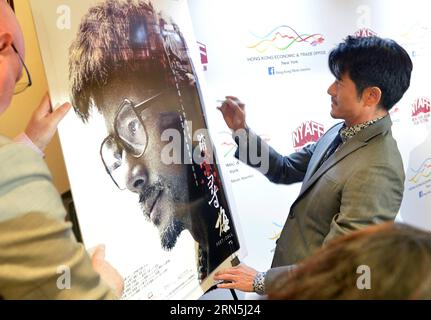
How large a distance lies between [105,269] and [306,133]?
1609mm

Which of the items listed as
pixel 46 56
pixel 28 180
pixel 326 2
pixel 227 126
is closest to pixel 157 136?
pixel 46 56

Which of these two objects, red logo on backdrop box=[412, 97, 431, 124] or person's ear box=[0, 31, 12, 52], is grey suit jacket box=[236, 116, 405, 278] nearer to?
person's ear box=[0, 31, 12, 52]

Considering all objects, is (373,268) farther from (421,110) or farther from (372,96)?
(421,110)

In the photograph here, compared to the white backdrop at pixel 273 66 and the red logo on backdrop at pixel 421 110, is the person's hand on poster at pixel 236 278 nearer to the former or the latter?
the white backdrop at pixel 273 66

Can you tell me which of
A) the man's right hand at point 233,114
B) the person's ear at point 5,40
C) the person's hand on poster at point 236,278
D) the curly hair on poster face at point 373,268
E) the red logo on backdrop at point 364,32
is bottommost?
the person's hand on poster at point 236,278

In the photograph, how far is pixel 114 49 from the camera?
1.04 m

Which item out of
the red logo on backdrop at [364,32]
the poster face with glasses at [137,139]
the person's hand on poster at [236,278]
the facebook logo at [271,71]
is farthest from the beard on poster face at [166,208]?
the red logo on backdrop at [364,32]

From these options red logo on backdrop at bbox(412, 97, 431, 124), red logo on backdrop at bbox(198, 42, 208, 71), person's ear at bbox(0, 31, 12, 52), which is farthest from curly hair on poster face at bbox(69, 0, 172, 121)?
red logo on backdrop at bbox(412, 97, 431, 124)

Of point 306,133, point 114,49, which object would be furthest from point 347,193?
point 306,133

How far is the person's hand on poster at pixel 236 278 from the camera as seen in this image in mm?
1377

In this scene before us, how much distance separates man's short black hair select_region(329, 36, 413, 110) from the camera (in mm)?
1422

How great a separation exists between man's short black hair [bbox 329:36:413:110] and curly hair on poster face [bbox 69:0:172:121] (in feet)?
2.34

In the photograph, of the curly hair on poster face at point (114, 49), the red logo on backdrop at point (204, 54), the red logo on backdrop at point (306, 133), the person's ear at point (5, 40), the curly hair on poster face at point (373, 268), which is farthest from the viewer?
the red logo on backdrop at point (306, 133)

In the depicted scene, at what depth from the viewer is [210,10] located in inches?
75.8
